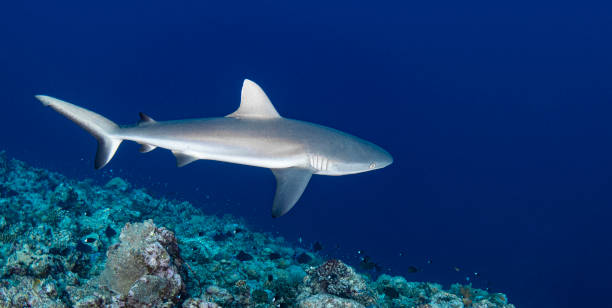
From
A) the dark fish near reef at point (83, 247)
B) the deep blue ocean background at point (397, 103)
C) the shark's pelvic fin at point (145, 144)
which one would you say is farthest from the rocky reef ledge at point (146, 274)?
the deep blue ocean background at point (397, 103)

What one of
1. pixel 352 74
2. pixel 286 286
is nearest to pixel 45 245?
pixel 286 286

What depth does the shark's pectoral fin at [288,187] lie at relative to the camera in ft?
14.8

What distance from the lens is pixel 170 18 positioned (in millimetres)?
140375

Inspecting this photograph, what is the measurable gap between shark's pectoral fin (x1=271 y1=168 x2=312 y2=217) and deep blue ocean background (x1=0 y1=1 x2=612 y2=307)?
116 ft

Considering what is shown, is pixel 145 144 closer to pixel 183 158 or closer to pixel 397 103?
pixel 183 158

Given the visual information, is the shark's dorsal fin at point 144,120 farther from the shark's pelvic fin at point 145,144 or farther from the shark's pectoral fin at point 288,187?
the shark's pectoral fin at point 288,187

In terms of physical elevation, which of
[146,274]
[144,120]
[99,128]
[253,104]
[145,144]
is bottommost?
[146,274]

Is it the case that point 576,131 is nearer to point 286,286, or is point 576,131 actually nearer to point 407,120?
point 407,120

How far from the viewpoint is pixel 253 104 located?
543 cm

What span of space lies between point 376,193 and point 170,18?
118100 mm

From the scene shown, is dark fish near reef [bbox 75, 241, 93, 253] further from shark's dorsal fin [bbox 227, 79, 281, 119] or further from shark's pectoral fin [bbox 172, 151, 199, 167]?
shark's dorsal fin [bbox 227, 79, 281, 119]

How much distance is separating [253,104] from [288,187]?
154 centimetres

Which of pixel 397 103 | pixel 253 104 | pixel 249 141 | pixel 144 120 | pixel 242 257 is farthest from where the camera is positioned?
pixel 397 103

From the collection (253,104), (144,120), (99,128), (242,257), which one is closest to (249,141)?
(253,104)
